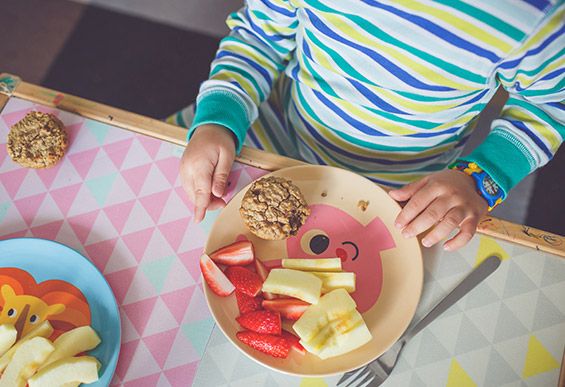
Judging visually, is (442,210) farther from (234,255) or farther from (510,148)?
(234,255)

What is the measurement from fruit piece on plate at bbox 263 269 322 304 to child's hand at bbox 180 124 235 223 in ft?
0.51

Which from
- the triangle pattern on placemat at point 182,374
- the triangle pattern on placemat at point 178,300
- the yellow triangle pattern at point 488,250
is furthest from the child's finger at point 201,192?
the yellow triangle pattern at point 488,250

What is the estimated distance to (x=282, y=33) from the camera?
860 mm

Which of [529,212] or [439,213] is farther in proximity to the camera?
[529,212]

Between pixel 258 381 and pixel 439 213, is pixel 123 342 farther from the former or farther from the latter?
pixel 439 213

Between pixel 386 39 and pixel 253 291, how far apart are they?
40 cm

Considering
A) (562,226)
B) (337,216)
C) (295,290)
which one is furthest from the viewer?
(562,226)

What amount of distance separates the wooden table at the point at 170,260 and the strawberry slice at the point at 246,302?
0.06m

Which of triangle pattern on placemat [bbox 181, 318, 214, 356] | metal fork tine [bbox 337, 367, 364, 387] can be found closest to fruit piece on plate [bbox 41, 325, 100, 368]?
triangle pattern on placemat [bbox 181, 318, 214, 356]

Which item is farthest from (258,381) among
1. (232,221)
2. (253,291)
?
(232,221)

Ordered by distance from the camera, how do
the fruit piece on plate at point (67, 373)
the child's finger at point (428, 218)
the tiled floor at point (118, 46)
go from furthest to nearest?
the tiled floor at point (118, 46), the child's finger at point (428, 218), the fruit piece on plate at point (67, 373)

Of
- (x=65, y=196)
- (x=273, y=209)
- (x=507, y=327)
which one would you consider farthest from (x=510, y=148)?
(x=65, y=196)

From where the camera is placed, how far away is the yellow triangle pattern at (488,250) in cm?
78

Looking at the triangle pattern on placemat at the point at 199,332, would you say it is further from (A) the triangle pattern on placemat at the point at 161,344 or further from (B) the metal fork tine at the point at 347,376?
(B) the metal fork tine at the point at 347,376
